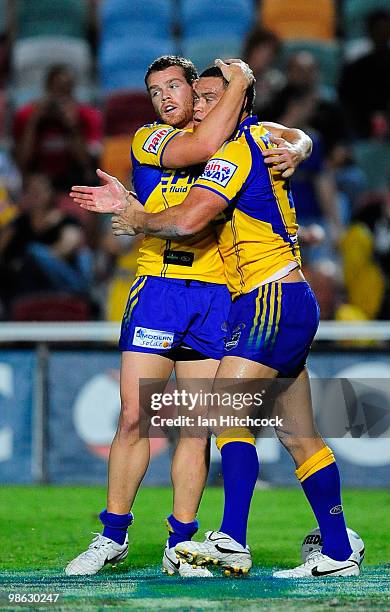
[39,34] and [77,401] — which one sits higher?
[39,34]

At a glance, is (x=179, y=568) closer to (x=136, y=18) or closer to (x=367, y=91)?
(x=367, y=91)

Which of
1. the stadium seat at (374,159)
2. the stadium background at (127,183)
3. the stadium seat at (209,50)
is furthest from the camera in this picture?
the stadium seat at (209,50)

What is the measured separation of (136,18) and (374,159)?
3.64 metres

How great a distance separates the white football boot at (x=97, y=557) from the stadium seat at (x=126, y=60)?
361 inches

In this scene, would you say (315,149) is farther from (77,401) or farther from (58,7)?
(58,7)

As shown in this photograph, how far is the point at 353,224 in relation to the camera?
40.0 feet

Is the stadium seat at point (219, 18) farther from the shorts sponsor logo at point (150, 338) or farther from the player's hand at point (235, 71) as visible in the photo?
the shorts sponsor logo at point (150, 338)

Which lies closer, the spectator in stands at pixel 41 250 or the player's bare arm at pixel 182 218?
the player's bare arm at pixel 182 218

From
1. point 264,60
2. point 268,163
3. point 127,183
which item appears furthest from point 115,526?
point 264,60

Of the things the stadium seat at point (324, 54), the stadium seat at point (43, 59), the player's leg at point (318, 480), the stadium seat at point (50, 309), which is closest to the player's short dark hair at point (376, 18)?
the stadium seat at point (324, 54)

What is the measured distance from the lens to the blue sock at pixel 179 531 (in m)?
5.98

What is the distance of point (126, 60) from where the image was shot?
14586 mm

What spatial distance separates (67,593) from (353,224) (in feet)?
25.1

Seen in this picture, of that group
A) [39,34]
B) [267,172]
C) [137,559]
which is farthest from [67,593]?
[39,34]
